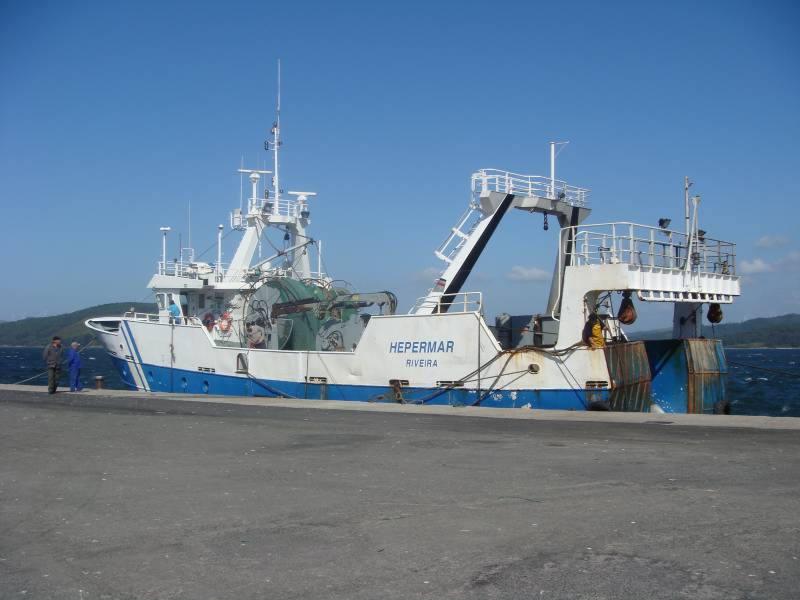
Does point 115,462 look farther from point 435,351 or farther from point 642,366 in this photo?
point 642,366

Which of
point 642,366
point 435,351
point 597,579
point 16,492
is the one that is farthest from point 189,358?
point 597,579

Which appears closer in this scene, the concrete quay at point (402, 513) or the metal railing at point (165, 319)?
the concrete quay at point (402, 513)

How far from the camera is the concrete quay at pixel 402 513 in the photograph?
4.88m

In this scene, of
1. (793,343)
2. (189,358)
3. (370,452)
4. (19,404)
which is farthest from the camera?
→ (793,343)

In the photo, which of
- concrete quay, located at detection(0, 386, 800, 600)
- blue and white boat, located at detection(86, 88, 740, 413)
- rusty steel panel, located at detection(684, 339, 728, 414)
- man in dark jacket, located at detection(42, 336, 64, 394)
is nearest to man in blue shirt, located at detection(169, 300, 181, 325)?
blue and white boat, located at detection(86, 88, 740, 413)

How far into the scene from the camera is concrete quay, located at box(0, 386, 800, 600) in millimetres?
4875

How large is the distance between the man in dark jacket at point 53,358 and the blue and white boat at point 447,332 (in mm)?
4342

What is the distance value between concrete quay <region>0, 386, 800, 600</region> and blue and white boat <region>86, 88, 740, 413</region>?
15.1 feet

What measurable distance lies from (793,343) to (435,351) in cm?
14852

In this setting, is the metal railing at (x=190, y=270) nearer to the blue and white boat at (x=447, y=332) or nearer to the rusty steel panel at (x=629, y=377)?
the blue and white boat at (x=447, y=332)

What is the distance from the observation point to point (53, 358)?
19547mm

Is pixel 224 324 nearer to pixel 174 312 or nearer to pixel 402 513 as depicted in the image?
pixel 174 312

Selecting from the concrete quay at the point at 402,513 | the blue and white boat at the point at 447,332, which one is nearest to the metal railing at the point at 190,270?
the blue and white boat at the point at 447,332

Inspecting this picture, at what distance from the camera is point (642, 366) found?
1725cm
